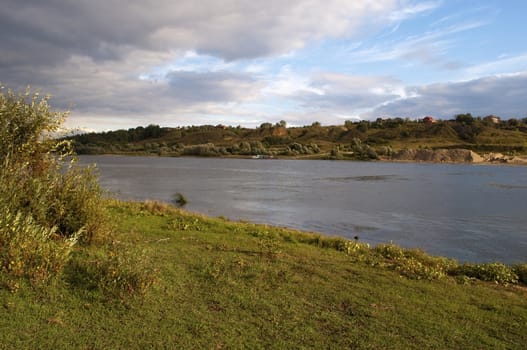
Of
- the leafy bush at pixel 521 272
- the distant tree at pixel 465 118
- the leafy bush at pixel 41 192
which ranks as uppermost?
the distant tree at pixel 465 118

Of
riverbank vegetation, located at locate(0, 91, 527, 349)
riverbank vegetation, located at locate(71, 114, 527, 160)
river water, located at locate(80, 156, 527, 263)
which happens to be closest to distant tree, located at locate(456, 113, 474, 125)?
riverbank vegetation, located at locate(71, 114, 527, 160)

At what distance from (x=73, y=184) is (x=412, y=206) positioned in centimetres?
2642

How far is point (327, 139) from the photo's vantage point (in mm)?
144625

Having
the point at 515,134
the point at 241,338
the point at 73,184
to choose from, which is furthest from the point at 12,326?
the point at 515,134

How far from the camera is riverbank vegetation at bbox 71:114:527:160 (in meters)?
111

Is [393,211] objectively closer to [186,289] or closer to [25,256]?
[186,289]

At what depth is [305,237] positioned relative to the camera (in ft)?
47.2

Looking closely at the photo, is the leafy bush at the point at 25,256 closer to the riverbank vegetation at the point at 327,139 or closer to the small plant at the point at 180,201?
the small plant at the point at 180,201

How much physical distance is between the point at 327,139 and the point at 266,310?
14015 cm

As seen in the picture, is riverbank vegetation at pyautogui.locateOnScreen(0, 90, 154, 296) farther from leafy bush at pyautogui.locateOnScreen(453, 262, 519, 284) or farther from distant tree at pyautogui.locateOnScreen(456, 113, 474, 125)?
distant tree at pyautogui.locateOnScreen(456, 113, 474, 125)

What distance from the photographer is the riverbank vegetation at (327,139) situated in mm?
110688

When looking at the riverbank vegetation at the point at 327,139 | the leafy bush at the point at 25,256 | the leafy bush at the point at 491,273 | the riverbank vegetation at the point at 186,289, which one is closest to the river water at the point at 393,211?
the leafy bush at the point at 491,273

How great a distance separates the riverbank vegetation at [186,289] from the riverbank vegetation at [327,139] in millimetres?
98729

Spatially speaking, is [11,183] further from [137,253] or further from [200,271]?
[200,271]
